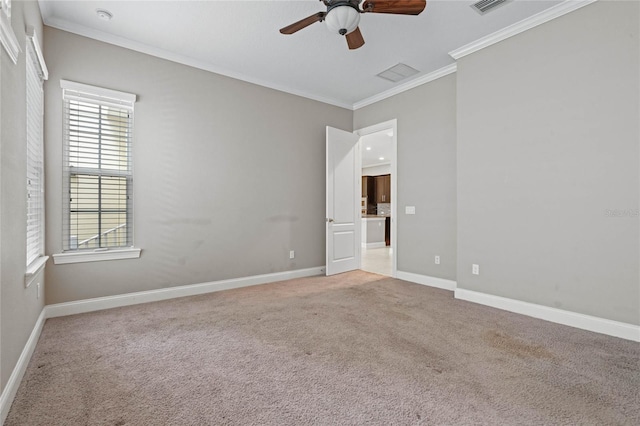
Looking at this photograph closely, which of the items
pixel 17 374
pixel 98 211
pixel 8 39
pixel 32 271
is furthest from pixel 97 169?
pixel 17 374

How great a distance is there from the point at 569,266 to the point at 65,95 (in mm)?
5181

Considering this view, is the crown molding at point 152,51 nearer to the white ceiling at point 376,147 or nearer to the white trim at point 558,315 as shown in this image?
the white ceiling at point 376,147

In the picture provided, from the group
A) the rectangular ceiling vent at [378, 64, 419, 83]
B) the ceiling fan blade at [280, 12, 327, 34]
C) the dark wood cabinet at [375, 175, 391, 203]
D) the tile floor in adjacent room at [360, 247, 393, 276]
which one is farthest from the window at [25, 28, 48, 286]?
the dark wood cabinet at [375, 175, 391, 203]

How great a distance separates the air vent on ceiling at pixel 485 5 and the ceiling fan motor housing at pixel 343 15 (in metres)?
1.37

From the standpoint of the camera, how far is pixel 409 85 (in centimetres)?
456

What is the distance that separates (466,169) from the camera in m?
3.65

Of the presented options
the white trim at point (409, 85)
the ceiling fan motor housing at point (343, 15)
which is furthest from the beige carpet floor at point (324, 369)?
the white trim at point (409, 85)

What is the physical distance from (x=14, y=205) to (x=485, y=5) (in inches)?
159

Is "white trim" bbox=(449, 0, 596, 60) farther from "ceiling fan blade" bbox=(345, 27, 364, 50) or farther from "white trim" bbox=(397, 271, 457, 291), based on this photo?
"white trim" bbox=(397, 271, 457, 291)

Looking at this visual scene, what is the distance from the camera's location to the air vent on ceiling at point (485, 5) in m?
2.78

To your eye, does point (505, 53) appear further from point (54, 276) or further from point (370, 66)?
point (54, 276)

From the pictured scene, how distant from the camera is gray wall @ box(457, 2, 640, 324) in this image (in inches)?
102

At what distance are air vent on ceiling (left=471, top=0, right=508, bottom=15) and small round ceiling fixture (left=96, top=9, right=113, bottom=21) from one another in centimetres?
343

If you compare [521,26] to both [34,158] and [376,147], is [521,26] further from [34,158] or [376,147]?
[376,147]
